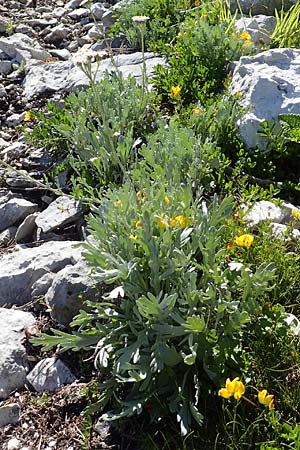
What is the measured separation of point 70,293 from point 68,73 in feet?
10.5

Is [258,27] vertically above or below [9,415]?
above

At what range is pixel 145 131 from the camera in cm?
464

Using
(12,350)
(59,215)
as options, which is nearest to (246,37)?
(59,215)

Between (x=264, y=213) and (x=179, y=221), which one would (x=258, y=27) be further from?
(x=179, y=221)

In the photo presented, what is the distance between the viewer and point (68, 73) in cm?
594

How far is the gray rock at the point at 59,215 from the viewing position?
4.19m

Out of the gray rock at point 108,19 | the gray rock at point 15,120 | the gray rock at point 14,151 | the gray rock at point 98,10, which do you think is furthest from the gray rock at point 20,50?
the gray rock at point 14,151

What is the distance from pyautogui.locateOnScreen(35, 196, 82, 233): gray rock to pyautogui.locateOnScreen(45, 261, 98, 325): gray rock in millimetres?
883

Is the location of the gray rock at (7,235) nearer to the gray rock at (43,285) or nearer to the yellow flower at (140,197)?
the gray rock at (43,285)

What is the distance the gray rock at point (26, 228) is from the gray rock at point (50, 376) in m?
1.25

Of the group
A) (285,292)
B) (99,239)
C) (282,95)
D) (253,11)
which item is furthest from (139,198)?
(253,11)

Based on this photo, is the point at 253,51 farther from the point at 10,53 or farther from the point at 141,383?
the point at 141,383

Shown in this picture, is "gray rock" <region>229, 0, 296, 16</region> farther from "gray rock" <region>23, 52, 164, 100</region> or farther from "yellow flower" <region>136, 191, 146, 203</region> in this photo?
"yellow flower" <region>136, 191, 146, 203</region>

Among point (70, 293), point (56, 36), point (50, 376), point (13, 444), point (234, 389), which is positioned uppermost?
point (234, 389)
